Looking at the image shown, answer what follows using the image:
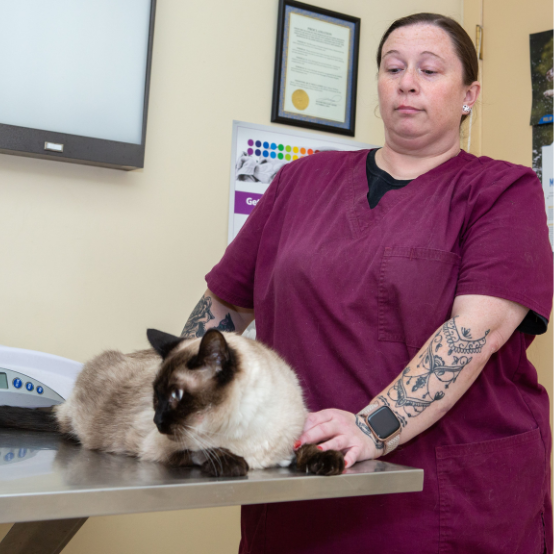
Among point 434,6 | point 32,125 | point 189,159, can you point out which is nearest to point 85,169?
point 32,125

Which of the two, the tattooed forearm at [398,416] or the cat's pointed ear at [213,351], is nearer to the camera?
the cat's pointed ear at [213,351]

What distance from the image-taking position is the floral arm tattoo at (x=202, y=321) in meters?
1.50

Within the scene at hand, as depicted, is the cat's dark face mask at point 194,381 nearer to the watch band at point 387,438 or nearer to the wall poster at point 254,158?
the watch band at point 387,438

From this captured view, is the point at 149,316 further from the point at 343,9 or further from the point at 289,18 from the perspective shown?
the point at 343,9

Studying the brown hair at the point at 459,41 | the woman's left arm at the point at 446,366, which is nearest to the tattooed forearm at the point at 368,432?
the woman's left arm at the point at 446,366

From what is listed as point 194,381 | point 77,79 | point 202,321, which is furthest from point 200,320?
point 77,79

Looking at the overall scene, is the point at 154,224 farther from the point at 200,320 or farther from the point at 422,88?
the point at 422,88

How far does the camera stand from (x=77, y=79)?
1856 millimetres

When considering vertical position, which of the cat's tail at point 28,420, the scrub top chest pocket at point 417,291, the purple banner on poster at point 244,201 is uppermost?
the purple banner on poster at point 244,201

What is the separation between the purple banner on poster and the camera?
2152 mm

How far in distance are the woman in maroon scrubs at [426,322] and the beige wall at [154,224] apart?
65cm

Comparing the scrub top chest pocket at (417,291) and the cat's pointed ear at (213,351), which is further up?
the scrub top chest pocket at (417,291)

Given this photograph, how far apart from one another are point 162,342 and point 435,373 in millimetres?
516

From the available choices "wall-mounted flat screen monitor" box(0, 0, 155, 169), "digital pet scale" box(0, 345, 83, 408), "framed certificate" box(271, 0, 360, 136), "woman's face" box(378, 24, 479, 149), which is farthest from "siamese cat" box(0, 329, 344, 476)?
"framed certificate" box(271, 0, 360, 136)
